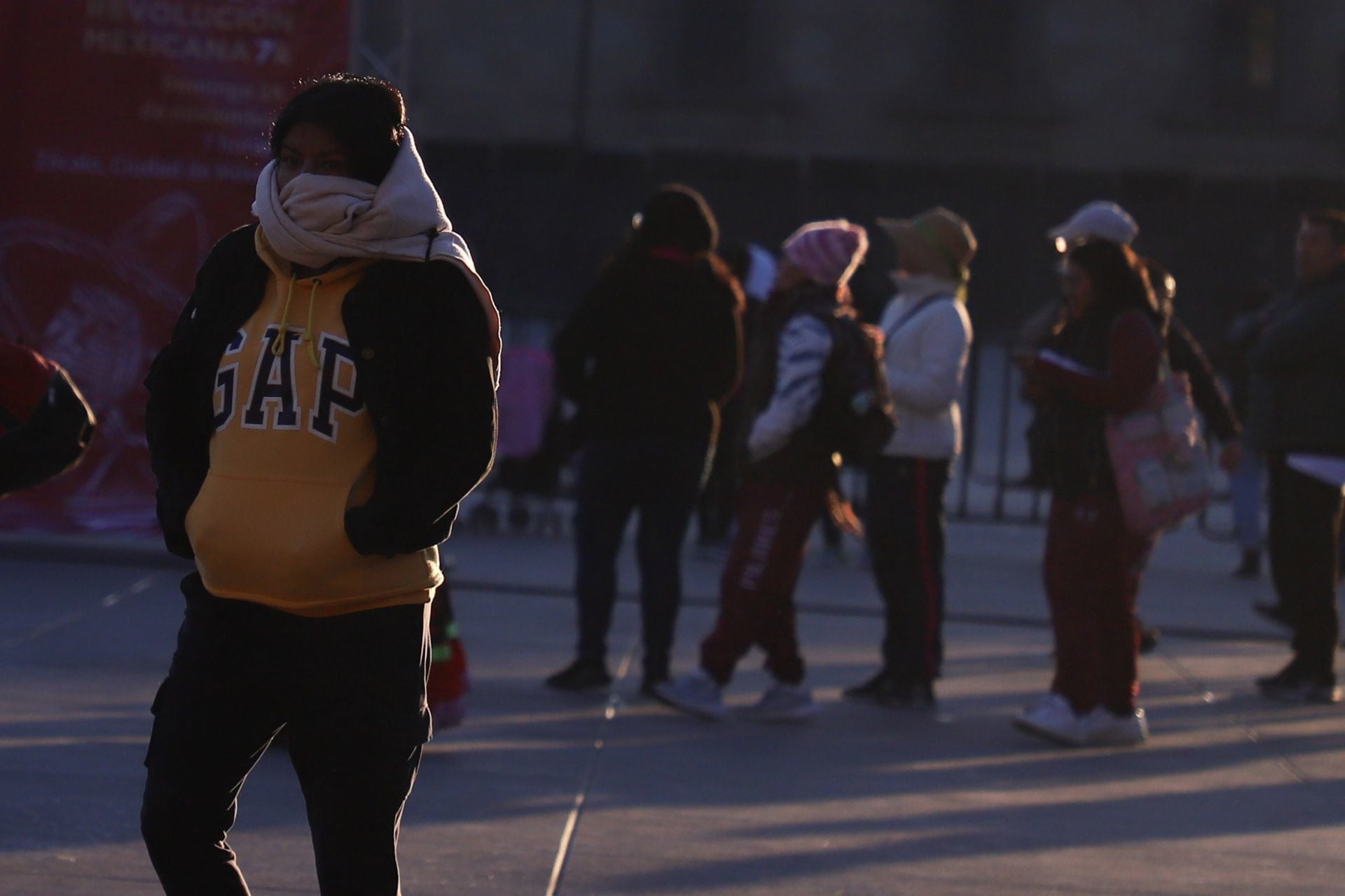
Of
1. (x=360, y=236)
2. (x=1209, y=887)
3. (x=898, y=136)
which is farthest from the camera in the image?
(x=898, y=136)

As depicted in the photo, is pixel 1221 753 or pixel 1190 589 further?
pixel 1190 589

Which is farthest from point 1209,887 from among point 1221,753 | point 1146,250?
point 1146,250

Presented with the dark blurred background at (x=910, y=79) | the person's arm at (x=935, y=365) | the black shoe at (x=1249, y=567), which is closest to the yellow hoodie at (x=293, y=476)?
the person's arm at (x=935, y=365)

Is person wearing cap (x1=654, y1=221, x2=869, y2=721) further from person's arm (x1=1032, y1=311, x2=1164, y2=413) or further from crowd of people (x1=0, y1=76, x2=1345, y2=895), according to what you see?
person's arm (x1=1032, y1=311, x2=1164, y2=413)

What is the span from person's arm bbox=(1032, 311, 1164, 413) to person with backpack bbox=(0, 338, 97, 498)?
3757 mm

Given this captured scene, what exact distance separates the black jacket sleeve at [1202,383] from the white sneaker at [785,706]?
2.07 m

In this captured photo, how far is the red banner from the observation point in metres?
8.65

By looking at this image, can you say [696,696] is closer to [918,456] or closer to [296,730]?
[918,456]

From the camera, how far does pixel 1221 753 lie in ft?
20.9

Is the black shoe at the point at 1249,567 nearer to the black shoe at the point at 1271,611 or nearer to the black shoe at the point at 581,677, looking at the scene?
the black shoe at the point at 1271,611

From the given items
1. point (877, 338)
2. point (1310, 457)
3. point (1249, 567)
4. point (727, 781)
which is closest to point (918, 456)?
point (877, 338)

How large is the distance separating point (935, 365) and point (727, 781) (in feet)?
6.40

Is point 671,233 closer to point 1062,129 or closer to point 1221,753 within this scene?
point 1221,753

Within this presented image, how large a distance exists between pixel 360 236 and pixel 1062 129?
2908 cm
